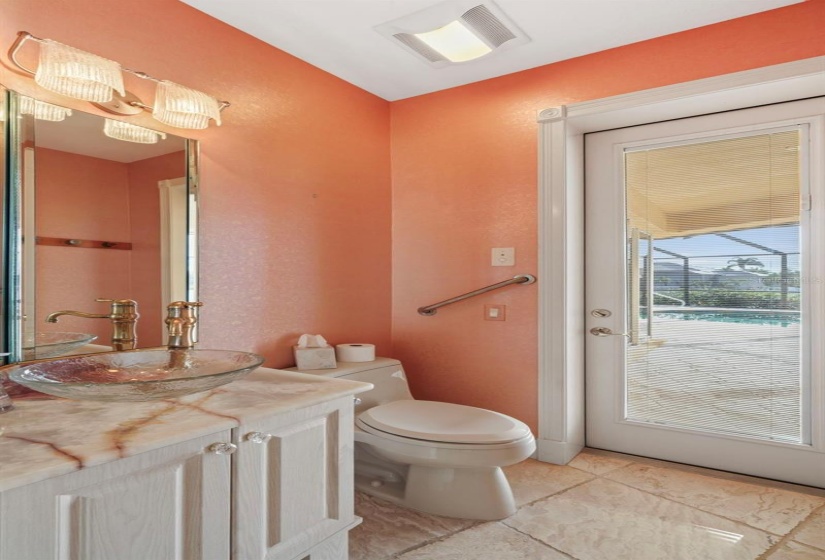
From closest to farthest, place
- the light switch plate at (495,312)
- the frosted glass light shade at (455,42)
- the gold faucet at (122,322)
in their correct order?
1. the gold faucet at (122,322)
2. the frosted glass light shade at (455,42)
3. the light switch plate at (495,312)

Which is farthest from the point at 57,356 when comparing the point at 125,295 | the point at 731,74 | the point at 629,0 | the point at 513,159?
the point at 731,74

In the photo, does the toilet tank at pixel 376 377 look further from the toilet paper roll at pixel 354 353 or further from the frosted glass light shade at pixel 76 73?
the frosted glass light shade at pixel 76 73

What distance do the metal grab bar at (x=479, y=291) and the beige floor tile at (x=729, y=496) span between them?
100 centimetres

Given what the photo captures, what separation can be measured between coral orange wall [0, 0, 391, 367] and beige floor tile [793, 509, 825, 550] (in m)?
2.02

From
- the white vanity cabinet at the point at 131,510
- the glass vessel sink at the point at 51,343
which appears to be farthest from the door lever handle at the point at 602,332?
the glass vessel sink at the point at 51,343

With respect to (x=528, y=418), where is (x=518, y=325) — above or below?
above

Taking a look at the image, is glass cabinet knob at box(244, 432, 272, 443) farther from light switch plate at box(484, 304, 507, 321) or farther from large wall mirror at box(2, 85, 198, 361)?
light switch plate at box(484, 304, 507, 321)

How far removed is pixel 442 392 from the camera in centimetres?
291

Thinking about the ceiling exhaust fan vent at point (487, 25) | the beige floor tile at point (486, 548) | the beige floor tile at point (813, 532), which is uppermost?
the ceiling exhaust fan vent at point (487, 25)

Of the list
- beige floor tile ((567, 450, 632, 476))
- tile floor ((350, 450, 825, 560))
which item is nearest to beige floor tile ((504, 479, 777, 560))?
tile floor ((350, 450, 825, 560))

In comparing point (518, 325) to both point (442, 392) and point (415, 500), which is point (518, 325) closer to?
point (442, 392)

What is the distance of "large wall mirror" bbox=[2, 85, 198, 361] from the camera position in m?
1.54

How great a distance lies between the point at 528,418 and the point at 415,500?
2.74ft

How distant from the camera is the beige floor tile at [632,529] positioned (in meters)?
1.76
